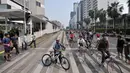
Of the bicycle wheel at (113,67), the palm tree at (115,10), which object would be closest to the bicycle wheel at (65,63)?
the bicycle wheel at (113,67)

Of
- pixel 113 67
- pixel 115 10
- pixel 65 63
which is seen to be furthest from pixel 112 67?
pixel 115 10

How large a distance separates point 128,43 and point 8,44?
301 inches

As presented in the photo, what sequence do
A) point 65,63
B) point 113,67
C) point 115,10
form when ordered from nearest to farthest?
point 113,67 < point 65,63 < point 115,10

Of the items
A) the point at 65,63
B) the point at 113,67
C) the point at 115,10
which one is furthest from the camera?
the point at 115,10

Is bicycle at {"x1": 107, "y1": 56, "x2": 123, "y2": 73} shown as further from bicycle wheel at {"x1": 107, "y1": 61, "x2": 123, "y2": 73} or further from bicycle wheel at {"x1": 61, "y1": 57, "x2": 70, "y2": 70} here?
bicycle wheel at {"x1": 61, "y1": 57, "x2": 70, "y2": 70}

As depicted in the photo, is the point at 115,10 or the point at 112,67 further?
the point at 115,10

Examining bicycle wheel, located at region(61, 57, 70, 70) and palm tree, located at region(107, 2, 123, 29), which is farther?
palm tree, located at region(107, 2, 123, 29)

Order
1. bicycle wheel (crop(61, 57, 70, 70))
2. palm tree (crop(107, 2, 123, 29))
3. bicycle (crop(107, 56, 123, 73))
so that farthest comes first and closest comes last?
palm tree (crop(107, 2, 123, 29)), bicycle wheel (crop(61, 57, 70, 70)), bicycle (crop(107, 56, 123, 73))

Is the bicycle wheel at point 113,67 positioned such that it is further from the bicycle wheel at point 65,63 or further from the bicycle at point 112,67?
the bicycle wheel at point 65,63

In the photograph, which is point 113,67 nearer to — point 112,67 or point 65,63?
point 112,67

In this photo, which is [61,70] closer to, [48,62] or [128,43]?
[48,62]

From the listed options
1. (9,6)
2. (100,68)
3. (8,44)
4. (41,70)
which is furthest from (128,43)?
(9,6)

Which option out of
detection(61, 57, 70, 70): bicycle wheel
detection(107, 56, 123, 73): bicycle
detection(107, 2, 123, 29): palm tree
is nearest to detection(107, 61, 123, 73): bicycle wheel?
detection(107, 56, 123, 73): bicycle

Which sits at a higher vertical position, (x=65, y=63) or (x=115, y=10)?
(x=115, y=10)
